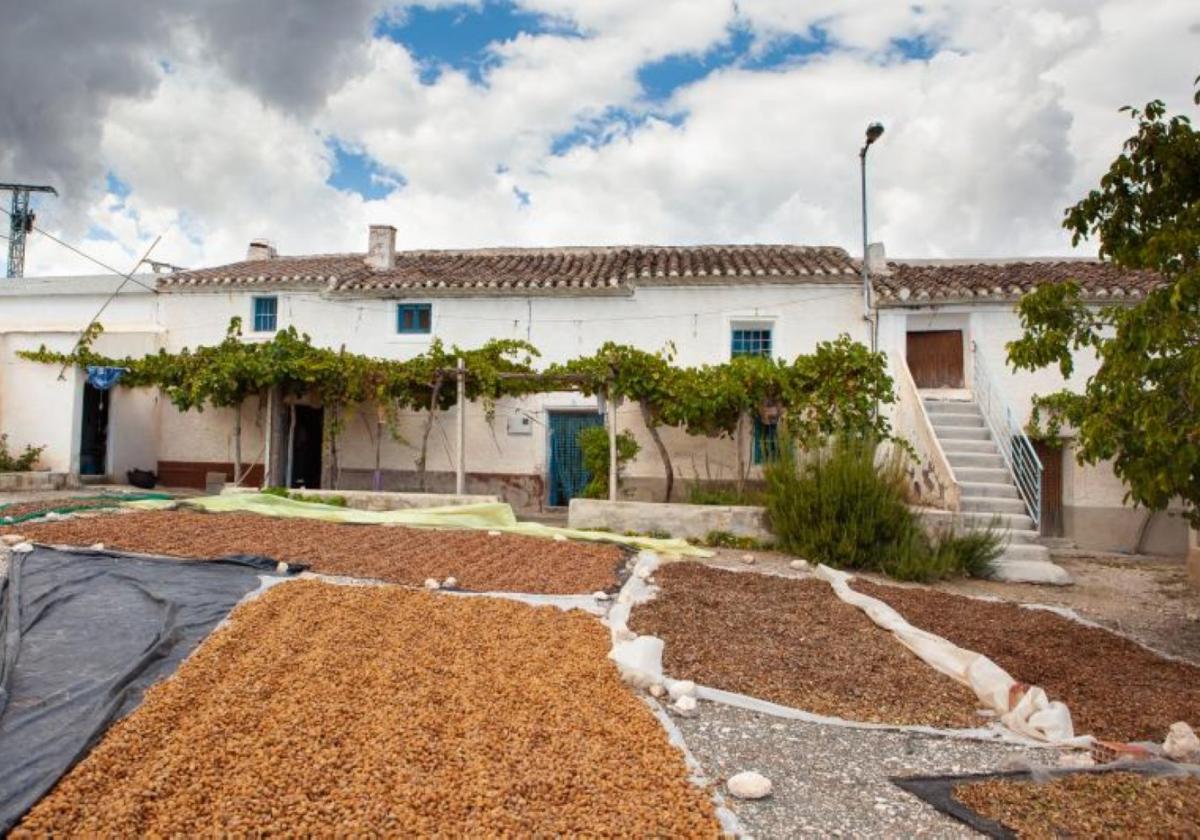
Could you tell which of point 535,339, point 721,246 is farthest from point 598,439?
point 721,246

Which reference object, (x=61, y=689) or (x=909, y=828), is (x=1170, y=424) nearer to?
(x=909, y=828)

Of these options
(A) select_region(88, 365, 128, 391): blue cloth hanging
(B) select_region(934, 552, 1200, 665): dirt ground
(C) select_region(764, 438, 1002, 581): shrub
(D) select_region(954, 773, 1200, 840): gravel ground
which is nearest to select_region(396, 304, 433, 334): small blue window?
(A) select_region(88, 365, 128, 391): blue cloth hanging

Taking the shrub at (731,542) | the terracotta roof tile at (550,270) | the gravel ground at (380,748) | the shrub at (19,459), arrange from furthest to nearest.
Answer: the terracotta roof tile at (550,270) → the shrub at (19,459) → the shrub at (731,542) → the gravel ground at (380,748)

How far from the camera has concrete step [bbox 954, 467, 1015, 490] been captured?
→ 35.5 ft

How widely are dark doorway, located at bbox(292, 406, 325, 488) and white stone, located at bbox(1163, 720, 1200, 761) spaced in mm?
14754

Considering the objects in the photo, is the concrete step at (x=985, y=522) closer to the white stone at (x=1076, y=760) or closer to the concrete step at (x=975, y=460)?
the concrete step at (x=975, y=460)

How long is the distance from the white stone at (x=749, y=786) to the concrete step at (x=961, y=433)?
33.2 feet

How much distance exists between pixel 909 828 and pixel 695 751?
94cm

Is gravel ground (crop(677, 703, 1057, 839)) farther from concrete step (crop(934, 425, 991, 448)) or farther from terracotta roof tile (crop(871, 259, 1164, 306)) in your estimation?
terracotta roof tile (crop(871, 259, 1164, 306))

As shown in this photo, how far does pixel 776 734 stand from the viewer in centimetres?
362

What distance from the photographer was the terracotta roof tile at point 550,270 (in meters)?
14.0

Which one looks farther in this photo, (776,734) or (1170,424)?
(1170,424)

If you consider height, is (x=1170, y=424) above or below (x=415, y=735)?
above

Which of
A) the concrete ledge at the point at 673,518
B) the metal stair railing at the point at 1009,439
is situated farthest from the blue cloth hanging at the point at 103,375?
the metal stair railing at the point at 1009,439
